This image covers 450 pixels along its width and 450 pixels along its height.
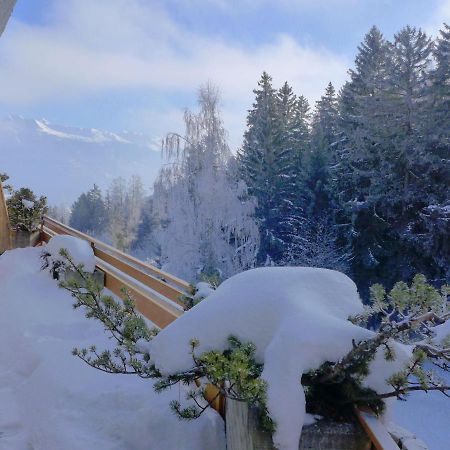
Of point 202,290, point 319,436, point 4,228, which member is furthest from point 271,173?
point 319,436

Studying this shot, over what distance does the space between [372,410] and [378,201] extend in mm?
14927

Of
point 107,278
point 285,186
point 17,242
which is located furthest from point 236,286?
point 285,186

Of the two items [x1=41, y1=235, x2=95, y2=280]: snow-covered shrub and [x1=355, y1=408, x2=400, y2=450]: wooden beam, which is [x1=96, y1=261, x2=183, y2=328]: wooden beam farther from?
[x1=355, y1=408, x2=400, y2=450]: wooden beam

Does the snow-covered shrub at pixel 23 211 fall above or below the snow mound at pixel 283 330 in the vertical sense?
below

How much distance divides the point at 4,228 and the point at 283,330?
5837mm

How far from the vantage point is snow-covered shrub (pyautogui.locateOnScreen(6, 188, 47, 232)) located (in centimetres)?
636

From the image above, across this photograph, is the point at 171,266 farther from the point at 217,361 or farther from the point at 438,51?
the point at 217,361

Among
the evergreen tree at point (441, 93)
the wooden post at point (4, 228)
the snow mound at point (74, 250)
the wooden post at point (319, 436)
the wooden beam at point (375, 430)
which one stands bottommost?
the wooden post at point (4, 228)

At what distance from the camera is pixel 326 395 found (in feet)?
4.51

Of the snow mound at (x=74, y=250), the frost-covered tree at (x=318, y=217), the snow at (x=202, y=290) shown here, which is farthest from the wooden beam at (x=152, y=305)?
the frost-covered tree at (x=318, y=217)

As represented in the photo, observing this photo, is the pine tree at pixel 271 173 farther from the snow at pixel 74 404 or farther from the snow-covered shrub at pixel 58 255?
the snow at pixel 74 404

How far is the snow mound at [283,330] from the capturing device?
4.15 ft

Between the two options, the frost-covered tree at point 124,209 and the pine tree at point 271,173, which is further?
the frost-covered tree at point 124,209

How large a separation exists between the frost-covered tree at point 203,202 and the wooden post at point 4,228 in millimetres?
8982
